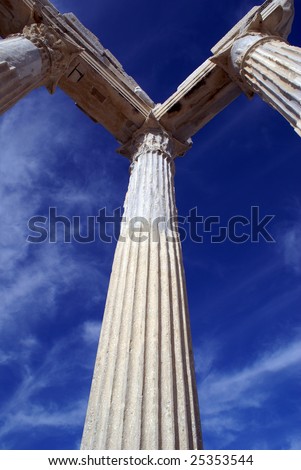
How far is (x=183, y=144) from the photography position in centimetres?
1800

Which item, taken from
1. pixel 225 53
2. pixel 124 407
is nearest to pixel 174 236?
pixel 124 407

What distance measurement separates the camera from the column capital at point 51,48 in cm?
1366

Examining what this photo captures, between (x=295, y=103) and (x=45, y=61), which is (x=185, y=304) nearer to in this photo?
(x=295, y=103)

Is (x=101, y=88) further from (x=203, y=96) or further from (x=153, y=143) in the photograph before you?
(x=203, y=96)

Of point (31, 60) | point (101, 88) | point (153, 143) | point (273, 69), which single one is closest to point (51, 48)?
point (31, 60)

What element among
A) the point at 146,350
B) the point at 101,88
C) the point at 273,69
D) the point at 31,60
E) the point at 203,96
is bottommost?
the point at 146,350

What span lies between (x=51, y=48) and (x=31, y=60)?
2196mm

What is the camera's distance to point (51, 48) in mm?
14195

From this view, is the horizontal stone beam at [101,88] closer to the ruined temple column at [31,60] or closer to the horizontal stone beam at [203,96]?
the horizontal stone beam at [203,96]

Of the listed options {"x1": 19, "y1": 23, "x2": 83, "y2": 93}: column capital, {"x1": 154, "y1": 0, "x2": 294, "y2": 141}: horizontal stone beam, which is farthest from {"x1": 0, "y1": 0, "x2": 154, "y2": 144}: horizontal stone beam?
{"x1": 19, "y1": 23, "x2": 83, "y2": 93}: column capital

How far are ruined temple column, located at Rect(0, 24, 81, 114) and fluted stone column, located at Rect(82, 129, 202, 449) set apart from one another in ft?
15.6

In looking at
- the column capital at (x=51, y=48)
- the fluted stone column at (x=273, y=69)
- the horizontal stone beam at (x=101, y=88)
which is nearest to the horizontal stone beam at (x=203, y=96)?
the horizontal stone beam at (x=101, y=88)

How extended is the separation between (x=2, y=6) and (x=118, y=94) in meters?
5.41

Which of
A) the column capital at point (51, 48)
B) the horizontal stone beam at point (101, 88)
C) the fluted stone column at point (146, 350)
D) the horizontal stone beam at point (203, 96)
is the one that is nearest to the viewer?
the fluted stone column at point (146, 350)
